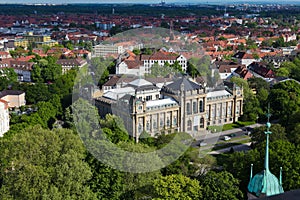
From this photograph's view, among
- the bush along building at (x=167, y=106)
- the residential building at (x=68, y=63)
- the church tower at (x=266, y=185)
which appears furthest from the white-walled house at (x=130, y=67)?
the church tower at (x=266, y=185)

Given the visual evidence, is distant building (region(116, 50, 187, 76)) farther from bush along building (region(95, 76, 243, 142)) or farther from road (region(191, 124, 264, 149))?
road (region(191, 124, 264, 149))

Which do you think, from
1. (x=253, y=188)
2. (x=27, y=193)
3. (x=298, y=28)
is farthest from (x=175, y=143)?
(x=298, y=28)

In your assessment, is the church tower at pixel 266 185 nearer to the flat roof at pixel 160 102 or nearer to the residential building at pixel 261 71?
the flat roof at pixel 160 102

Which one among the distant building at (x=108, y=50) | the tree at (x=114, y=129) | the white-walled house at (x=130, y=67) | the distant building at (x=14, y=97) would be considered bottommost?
the distant building at (x=14, y=97)

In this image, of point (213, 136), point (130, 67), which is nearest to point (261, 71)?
point (130, 67)

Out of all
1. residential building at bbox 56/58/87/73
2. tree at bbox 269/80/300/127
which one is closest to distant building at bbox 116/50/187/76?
residential building at bbox 56/58/87/73

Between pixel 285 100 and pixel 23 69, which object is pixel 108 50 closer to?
pixel 23 69

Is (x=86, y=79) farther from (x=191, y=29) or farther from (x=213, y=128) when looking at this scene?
(x=191, y=29)
